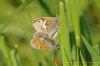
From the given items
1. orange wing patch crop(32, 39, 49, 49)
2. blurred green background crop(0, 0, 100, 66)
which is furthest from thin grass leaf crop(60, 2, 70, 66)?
orange wing patch crop(32, 39, 49, 49)

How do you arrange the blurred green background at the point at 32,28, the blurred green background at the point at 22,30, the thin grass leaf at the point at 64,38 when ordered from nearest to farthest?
the thin grass leaf at the point at 64,38, the blurred green background at the point at 32,28, the blurred green background at the point at 22,30

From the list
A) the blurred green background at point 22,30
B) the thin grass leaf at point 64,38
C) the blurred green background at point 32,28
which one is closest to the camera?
the thin grass leaf at point 64,38

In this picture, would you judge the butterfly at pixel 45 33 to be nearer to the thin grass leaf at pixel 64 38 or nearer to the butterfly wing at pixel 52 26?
the butterfly wing at pixel 52 26

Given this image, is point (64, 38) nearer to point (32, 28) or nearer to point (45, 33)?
point (45, 33)

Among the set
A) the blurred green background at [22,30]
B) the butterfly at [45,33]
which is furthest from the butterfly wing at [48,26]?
the blurred green background at [22,30]

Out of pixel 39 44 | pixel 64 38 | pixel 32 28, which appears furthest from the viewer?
pixel 32 28

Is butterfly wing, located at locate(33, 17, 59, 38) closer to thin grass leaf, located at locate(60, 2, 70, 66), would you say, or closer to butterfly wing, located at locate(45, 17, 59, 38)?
butterfly wing, located at locate(45, 17, 59, 38)

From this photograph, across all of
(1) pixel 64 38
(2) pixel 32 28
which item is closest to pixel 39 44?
(1) pixel 64 38
